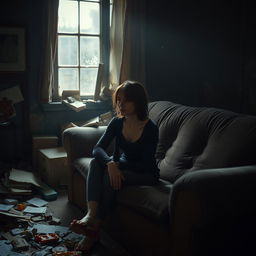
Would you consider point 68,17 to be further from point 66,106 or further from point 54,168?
point 54,168

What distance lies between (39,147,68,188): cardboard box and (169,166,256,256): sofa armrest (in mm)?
1886

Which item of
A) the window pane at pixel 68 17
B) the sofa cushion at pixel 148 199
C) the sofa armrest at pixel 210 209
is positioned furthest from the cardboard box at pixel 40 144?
the sofa armrest at pixel 210 209

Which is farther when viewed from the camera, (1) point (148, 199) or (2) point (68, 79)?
(2) point (68, 79)

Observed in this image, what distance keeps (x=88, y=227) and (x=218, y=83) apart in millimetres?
2104

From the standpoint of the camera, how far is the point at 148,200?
7.39 feet

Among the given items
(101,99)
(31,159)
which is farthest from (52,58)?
(31,159)

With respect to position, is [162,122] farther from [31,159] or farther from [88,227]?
[31,159]

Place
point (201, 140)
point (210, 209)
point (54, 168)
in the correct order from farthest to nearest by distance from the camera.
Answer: point (54, 168) < point (201, 140) < point (210, 209)

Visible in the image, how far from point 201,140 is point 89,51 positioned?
7.41 ft

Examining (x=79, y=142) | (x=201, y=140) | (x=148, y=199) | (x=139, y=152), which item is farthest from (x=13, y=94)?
(x=148, y=199)

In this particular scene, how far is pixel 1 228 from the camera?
9.21 ft

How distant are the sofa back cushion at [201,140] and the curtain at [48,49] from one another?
1.47 metres

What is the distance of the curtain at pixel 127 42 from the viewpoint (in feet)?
14.3

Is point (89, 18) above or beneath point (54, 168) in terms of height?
above
